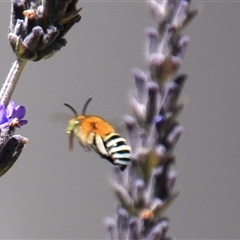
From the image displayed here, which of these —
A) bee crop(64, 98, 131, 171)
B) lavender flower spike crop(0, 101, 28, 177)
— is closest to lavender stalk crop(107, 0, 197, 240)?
bee crop(64, 98, 131, 171)

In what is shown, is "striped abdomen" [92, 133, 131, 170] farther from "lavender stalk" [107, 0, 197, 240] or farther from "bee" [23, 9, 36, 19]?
"bee" [23, 9, 36, 19]

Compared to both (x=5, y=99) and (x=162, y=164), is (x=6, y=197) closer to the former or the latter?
(x=162, y=164)

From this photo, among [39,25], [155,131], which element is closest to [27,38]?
[39,25]

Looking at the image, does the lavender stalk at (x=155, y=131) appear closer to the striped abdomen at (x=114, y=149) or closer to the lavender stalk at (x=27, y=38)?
the striped abdomen at (x=114, y=149)

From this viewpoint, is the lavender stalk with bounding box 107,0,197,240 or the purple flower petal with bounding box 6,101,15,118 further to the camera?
the lavender stalk with bounding box 107,0,197,240

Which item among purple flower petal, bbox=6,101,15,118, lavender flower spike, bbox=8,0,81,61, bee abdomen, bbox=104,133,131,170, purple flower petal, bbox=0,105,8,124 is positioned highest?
lavender flower spike, bbox=8,0,81,61

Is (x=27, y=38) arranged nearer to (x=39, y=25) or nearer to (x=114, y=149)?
(x=39, y=25)

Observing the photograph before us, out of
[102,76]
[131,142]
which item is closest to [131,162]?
[131,142]
